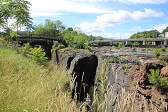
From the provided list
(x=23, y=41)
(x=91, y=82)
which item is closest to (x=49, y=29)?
(x=23, y=41)

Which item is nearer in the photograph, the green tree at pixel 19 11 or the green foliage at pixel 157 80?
the green foliage at pixel 157 80

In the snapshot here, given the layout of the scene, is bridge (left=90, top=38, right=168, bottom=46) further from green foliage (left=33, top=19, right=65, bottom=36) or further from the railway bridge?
green foliage (left=33, top=19, right=65, bottom=36)

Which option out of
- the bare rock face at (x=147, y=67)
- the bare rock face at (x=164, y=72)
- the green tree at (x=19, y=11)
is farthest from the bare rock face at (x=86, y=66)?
the bare rock face at (x=164, y=72)

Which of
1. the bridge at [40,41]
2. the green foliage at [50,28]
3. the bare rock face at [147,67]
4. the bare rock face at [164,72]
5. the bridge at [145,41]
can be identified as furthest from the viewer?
the green foliage at [50,28]

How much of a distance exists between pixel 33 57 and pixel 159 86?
1072 cm

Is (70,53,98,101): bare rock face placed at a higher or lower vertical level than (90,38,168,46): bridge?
lower

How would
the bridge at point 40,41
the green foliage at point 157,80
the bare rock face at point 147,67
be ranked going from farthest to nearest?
1. the bridge at point 40,41
2. the bare rock face at point 147,67
3. the green foliage at point 157,80

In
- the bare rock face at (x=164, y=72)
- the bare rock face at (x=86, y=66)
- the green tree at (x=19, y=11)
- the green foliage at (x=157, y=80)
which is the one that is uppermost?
the green tree at (x=19, y=11)

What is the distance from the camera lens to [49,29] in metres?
94.6

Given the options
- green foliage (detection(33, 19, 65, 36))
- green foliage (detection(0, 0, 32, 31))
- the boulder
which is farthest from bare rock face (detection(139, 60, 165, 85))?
green foliage (detection(33, 19, 65, 36))

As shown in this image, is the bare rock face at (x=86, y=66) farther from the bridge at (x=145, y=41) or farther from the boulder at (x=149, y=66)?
the bridge at (x=145, y=41)

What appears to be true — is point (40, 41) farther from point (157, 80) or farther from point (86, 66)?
point (157, 80)

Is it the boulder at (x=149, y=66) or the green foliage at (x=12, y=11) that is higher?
the green foliage at (x=12, y=11)

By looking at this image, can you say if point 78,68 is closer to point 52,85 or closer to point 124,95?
point 52,85
